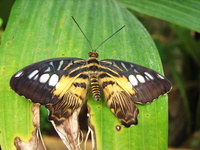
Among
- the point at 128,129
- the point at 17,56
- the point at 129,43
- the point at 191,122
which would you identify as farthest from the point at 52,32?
the point at 191,122

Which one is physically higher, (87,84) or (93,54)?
(93,54)

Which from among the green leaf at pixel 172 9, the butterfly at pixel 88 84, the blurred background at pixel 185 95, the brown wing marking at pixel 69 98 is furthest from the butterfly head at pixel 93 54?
the blurred background at pixel 185 95

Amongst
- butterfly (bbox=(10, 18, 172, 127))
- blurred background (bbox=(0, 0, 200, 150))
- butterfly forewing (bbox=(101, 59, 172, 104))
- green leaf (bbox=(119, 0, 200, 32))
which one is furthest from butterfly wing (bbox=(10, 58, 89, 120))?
blurred background (bbox=(0, 0, 200, 150))

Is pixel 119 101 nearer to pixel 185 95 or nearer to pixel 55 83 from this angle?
pixel 55 83

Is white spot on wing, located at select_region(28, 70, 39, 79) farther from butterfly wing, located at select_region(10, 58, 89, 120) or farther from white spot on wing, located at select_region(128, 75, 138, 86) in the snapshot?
white spot on wing, located at select_region(128, 75, 138, 86)

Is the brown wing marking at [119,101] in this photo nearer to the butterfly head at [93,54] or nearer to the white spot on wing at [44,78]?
A: the butterfly head at [93,54]

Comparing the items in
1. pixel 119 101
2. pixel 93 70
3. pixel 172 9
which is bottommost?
pixel 119 101

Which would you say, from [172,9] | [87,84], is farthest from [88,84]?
[172,9]

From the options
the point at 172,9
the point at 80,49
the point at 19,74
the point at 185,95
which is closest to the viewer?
the point at 19,74
